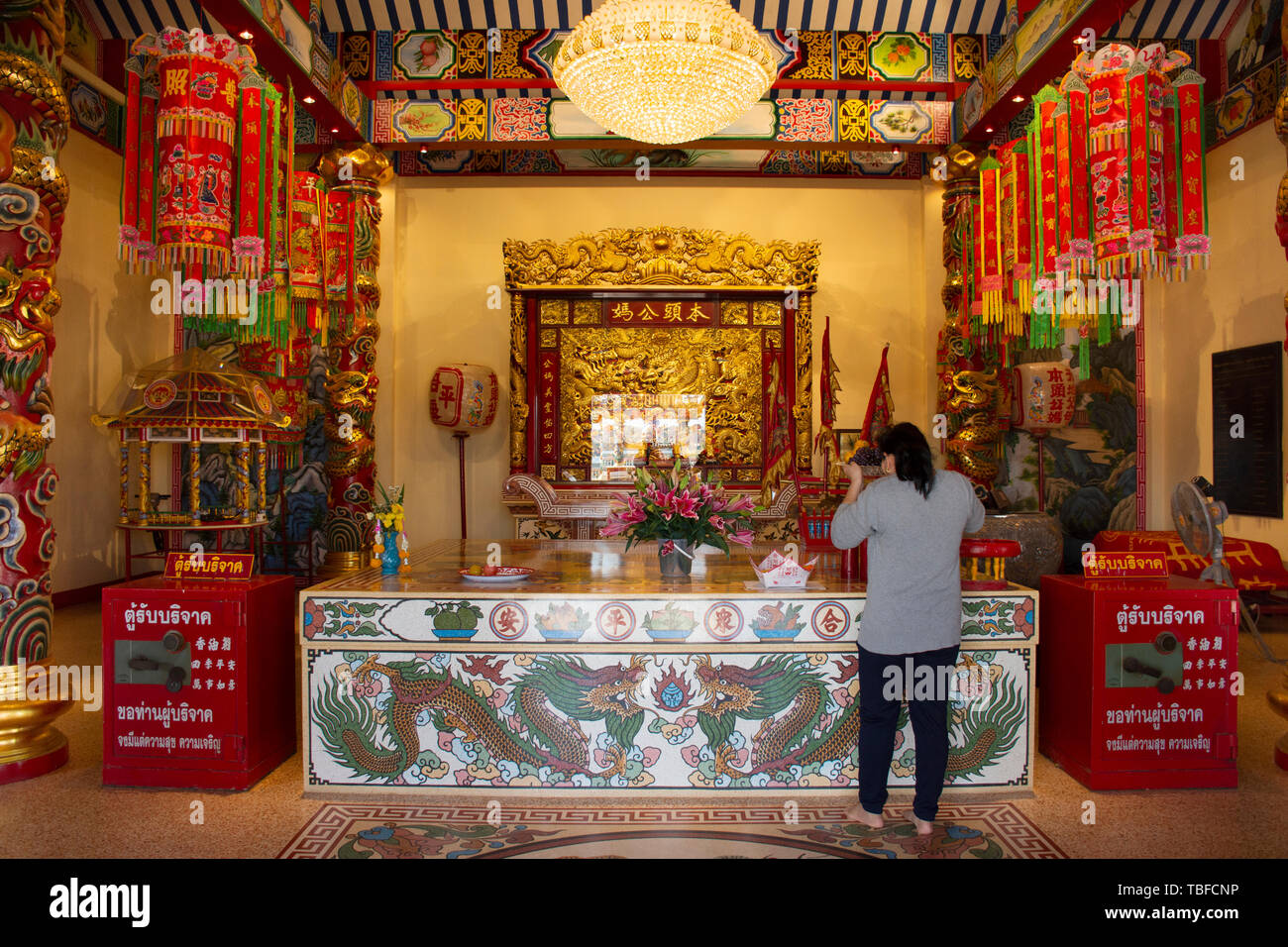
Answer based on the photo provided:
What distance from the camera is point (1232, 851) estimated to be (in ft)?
9.10

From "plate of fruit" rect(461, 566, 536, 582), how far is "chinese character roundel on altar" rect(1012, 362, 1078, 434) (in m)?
4.84

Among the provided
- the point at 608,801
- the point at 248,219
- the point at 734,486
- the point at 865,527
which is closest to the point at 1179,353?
the point at 734,486

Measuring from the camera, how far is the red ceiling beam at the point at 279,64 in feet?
15.7

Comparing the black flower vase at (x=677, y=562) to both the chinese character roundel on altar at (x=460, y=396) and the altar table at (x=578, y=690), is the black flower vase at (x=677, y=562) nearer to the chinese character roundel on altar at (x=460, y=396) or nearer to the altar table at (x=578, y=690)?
the altar table at (x=578, y=690)

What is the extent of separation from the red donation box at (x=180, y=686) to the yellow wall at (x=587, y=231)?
4.45 m

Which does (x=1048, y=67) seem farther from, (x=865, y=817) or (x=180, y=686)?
(x=180, y=686)

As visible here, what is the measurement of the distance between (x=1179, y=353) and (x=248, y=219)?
272 inches

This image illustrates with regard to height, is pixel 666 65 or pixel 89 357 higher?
pixel 666 65

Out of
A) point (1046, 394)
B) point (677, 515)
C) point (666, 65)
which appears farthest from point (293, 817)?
point (1046, 394)

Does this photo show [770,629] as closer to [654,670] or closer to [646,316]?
[654,670]

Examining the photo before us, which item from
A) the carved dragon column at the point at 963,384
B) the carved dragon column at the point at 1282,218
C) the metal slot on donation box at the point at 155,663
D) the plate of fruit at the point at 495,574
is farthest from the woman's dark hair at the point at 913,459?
the carved dragon column at the point at 963,384

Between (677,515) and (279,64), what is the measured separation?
411cm

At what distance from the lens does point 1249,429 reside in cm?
621

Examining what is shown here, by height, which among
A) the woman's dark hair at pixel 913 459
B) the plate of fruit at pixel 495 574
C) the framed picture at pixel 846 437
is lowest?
the plate of fruit at pixel 495 574
